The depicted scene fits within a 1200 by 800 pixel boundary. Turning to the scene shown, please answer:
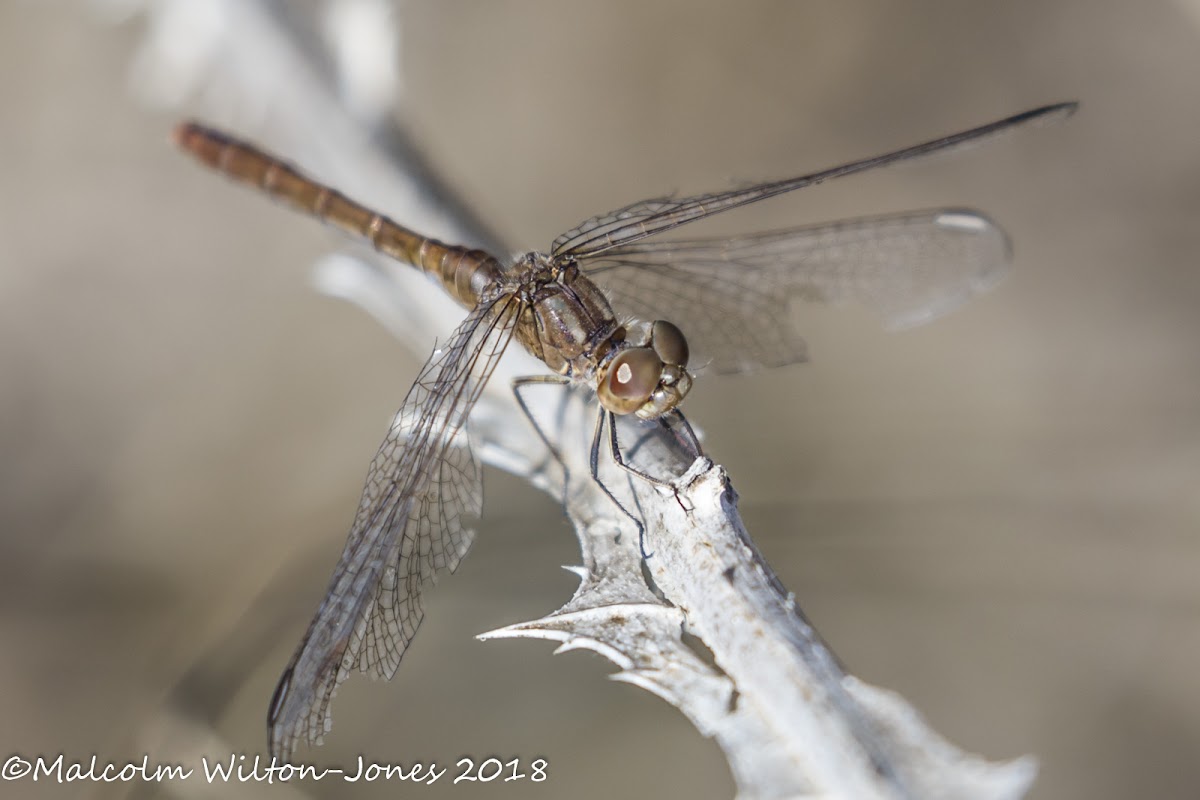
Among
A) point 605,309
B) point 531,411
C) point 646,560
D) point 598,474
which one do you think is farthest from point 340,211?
point 646,560

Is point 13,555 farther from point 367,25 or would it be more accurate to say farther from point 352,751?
point 367,25

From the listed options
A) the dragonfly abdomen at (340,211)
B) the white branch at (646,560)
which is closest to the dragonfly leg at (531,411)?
the white branch at (646,560)

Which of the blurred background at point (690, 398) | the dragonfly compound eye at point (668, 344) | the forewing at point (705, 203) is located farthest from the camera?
the blurred background at point (690, 398)

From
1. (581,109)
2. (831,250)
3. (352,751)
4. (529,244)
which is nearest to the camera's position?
(831,250)

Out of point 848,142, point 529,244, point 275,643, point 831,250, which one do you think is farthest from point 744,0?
point 275,643

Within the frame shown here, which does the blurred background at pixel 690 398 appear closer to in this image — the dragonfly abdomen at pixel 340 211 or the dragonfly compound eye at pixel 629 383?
the dragonfly abdomen at pixel 340 211

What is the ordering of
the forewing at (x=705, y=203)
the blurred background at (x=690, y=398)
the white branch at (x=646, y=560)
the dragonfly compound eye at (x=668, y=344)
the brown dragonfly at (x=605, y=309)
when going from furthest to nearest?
1. the blurred background at (x=690, y=398)
2. the forewing at (x=705, y=203)
3. the dragonfly compound eye at (x=668, y=344)
4. the brown dragonfly at (x=605, y=309)
5. the white branch at (x=646, y=560)
